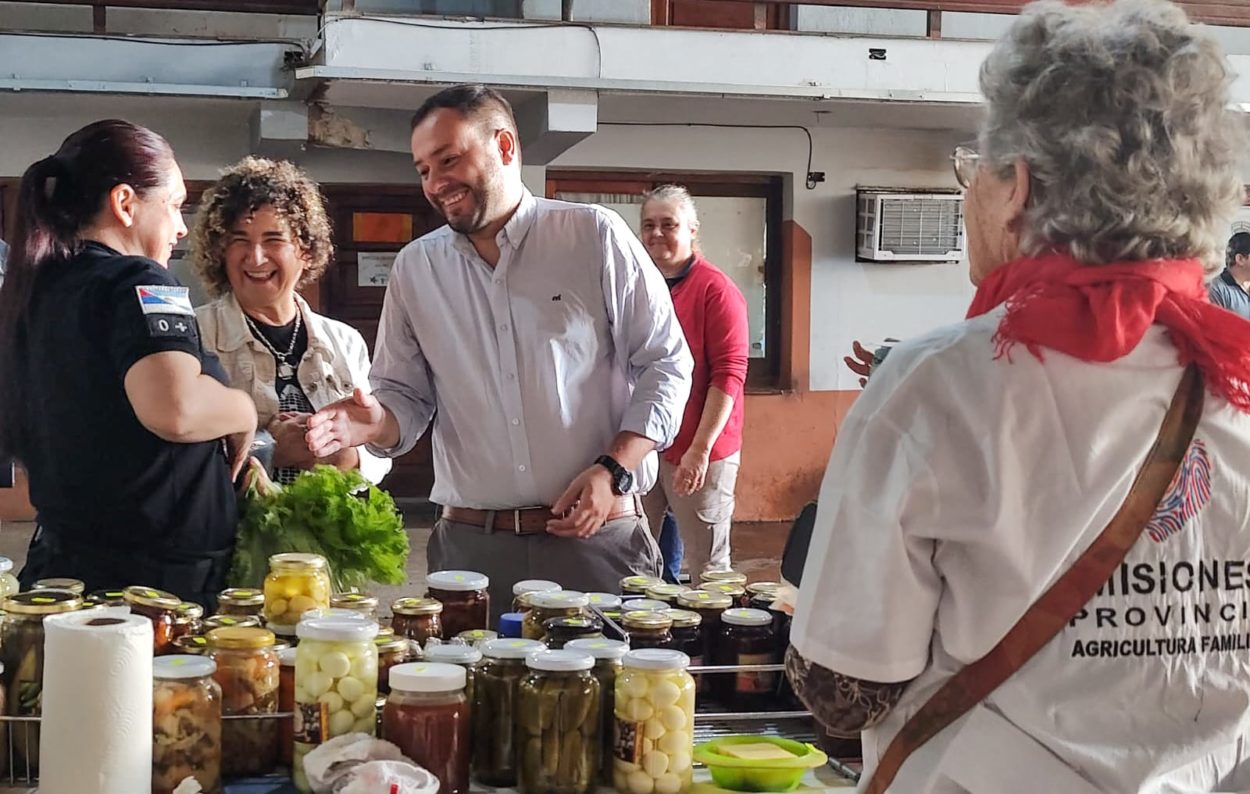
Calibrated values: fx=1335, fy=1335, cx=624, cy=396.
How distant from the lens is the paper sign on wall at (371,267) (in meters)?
8.66

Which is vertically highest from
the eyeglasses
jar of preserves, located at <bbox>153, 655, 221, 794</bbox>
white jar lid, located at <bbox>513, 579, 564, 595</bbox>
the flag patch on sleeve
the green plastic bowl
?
the eyeglasses

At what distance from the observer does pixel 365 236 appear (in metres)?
8.66

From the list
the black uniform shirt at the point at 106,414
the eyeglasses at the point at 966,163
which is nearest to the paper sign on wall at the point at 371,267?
the black uniform shirt at the point at 106,414

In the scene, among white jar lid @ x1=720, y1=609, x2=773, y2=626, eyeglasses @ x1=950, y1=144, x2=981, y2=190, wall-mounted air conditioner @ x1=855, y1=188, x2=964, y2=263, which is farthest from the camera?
wall-mounted air conditioner @ x1=855, y1=188, x2=964, y2=263

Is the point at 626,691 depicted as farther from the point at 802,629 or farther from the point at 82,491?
the point at 82,491

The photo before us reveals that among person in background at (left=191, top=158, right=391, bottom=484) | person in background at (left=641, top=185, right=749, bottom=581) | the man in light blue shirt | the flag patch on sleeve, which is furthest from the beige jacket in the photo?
person in background at (left=641, top=185, right=749, bottom=581)

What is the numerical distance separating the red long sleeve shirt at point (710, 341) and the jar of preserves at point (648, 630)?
284cm

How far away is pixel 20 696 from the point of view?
5.78 feet

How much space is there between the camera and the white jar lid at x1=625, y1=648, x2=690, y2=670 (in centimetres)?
168

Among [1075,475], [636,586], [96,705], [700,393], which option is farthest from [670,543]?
[1075,475]

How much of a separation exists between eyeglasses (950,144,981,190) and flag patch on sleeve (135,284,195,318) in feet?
4.19

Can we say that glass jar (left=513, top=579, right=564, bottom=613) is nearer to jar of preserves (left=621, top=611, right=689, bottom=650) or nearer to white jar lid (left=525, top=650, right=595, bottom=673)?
jar of preserves (left=621, top=611, right=689, bottom=650)

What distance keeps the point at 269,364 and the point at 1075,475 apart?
7.28 ft

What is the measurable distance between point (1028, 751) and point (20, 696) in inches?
50.2
